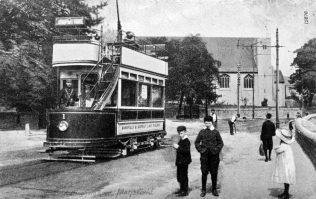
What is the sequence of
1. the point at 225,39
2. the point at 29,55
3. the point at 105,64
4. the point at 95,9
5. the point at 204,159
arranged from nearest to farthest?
the point at 204,159 → the point at 105,64 → the point at 29,55 → the point at 95,9 → the point at 225,39

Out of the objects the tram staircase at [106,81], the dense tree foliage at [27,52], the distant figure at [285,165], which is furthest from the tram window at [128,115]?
the dense tree foliage at [27,52]

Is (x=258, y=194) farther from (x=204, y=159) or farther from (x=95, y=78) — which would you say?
(x=95, y=78)

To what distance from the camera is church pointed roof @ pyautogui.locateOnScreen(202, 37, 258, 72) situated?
288 feet

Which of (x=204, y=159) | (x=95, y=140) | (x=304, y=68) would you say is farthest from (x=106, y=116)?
(x=304, y=68)

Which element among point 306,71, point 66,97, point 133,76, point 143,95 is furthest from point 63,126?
point 306,71

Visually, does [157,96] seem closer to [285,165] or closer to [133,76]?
[133,76]

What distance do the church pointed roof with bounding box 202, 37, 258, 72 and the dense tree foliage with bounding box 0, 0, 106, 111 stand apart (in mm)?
60983

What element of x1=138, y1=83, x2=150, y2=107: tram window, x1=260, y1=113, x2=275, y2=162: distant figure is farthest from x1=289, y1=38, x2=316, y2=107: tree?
x1=260, y1=113, x2=275, y2=162: distant figure

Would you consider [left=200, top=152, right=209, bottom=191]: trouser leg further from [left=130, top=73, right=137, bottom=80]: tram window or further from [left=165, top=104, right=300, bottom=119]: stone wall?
[left=165, top=104, right=300, bottom=119]: stone wall

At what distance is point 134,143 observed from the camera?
592 inches

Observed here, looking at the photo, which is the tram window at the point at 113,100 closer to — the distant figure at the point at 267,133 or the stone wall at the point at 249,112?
the distant figure at the point at 267,133

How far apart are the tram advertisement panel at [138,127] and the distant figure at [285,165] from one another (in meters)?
6.58

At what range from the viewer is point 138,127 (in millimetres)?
15305

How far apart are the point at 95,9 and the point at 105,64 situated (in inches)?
947
